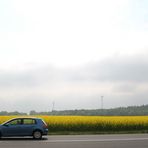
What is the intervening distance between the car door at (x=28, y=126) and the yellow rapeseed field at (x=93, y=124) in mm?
10342

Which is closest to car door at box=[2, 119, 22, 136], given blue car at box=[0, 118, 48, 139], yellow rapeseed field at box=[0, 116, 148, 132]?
blue car at box=[0, 118, 48, 139]

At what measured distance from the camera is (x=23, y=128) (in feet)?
85.6

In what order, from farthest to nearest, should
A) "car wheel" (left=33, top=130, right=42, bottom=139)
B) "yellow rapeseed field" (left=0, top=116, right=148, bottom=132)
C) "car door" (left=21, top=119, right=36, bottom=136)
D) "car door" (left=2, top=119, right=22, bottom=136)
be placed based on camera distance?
1. "yellow rapeseed field" (left=0, top=116, right=148, bottom=132)
2. "car wheel" (left=33, top=130, right=42, bottom=139)
3. "car door" (left=21, top=119, right=36, bottom=136)
4. "car door" (left=2, top=119, right=22, bottom=136)

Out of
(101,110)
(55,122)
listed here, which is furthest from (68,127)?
(101,110)

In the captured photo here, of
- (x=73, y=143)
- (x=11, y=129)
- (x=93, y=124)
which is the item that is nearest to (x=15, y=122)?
(x=11, y=129)

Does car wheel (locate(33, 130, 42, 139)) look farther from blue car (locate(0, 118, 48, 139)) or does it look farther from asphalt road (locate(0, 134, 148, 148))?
asphalt road (locate(0, 134, 148, 148))

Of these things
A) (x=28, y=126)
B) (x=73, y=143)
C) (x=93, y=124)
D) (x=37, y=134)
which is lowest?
(x=73, y=143)

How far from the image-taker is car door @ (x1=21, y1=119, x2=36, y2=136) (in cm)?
2609

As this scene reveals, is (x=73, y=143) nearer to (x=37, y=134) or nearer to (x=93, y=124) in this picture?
(x=37, y=134)

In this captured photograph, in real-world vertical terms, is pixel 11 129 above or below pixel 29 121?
below

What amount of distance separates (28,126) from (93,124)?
13.7m

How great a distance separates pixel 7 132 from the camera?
25.8 meters

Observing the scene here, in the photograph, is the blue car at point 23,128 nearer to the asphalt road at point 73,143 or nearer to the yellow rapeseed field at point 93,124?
the asphalt road at point 73,143

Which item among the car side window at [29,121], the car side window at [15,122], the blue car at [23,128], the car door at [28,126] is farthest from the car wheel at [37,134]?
the car side window at [15,122]
